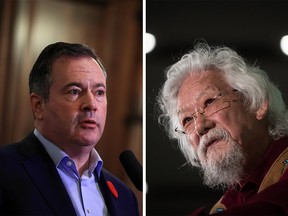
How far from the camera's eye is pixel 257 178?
1367 mm

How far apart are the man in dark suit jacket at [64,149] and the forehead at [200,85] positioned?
0.24m

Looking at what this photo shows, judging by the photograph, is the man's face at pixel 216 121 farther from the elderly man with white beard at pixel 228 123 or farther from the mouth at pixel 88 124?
the mouth at pixel 88 124

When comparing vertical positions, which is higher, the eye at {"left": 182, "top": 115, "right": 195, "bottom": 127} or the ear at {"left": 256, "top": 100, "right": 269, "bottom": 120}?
the ear at {"left": 256, "top": 100, "right": 269, "bottom": 120}

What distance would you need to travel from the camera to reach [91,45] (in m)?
1.40

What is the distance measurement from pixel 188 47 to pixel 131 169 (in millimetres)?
425

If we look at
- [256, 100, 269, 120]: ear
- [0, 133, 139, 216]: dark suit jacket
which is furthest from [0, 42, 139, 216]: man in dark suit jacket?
[256, 100, 269, 120]: ear

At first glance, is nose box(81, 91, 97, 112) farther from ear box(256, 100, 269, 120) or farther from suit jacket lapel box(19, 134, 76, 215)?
ear box(256, 100, 269, 120)

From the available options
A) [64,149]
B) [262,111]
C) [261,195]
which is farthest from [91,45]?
[261,195]

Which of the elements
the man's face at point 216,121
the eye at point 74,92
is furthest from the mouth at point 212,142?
the eye at point 74,92

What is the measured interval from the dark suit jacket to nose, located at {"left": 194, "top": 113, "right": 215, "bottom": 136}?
352 mm

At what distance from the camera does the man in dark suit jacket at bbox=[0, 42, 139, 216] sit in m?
1.25

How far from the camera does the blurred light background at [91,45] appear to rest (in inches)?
53.0

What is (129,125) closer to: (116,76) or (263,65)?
(116,76)

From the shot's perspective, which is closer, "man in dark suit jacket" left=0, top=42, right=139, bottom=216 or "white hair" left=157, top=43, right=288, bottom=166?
"man in dark suit jacket" left=0, top=42, right=139, bottom=216
